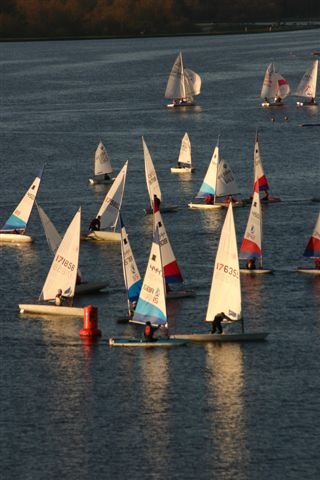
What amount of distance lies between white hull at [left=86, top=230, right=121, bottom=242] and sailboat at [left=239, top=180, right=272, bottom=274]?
12.9 metres

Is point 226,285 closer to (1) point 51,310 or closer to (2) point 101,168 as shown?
(1) point 51,310

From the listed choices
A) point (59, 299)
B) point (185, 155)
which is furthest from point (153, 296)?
point (185, 155)

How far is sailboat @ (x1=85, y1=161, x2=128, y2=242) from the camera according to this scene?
383ft

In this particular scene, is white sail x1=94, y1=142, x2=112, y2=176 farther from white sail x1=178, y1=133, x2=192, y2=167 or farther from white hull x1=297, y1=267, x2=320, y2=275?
white hull x1=297, y1=267, x2=320, y2=275

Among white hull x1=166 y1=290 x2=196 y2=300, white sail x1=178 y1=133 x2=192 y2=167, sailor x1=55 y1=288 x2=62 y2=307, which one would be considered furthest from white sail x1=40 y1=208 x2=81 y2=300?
white sail x1=178 y1=133 x2=192 y2=167

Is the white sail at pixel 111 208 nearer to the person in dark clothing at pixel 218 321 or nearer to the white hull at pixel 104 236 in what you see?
the white hull at pixel 104 236

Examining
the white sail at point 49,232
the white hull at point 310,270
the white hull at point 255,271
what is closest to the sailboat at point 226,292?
the white hull at point 255,271

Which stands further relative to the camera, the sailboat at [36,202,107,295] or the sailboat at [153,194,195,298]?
the sailboat at [36,202,107,295]

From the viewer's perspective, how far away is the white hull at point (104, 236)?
384 ft

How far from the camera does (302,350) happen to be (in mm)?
87562

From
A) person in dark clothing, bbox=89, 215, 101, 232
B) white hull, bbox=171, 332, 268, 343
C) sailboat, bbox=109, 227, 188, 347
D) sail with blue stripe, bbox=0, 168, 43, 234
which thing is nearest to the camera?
sailboat, bbox=109, 227, 188, 347

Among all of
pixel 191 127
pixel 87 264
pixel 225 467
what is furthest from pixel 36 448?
pixel 191 127

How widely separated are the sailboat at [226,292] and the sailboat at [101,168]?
5646 centimetres

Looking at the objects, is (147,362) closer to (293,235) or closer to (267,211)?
(293,235)
